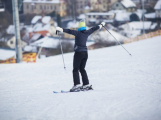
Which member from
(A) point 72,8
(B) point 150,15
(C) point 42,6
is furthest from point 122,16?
(C) point 42,6

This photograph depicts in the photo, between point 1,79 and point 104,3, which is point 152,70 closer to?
point 1,79

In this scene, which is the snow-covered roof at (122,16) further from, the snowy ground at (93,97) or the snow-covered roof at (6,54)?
the snowy ground at (93,97)

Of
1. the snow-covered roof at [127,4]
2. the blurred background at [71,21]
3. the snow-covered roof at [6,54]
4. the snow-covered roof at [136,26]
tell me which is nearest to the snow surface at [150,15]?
the blurred background at [71,21]

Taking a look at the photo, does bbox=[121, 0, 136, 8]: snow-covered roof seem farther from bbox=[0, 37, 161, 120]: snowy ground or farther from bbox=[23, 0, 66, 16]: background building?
bbox=[0, 37, 161, 120]: snowy ground

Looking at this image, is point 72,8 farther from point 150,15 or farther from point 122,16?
point 150,15

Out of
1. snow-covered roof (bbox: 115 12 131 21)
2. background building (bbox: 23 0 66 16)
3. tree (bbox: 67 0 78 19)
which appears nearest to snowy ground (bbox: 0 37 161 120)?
snow-covered roof (bbox: 115 12 131 21)

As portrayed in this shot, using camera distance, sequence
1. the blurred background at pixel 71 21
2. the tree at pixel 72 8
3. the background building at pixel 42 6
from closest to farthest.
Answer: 1. the blurred background at pixel 71 21
2. the tree at pixel 72 8
3. the background building at pixel 42 6

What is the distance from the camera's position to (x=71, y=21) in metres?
54.3

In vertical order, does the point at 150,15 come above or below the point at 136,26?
above

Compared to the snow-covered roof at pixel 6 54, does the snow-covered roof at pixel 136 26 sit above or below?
above

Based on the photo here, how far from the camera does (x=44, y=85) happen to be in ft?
20.9

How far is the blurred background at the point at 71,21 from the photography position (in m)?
36.4

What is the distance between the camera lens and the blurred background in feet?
120

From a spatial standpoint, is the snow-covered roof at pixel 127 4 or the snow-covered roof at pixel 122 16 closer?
the snow-covered roof at pixel 122 16
